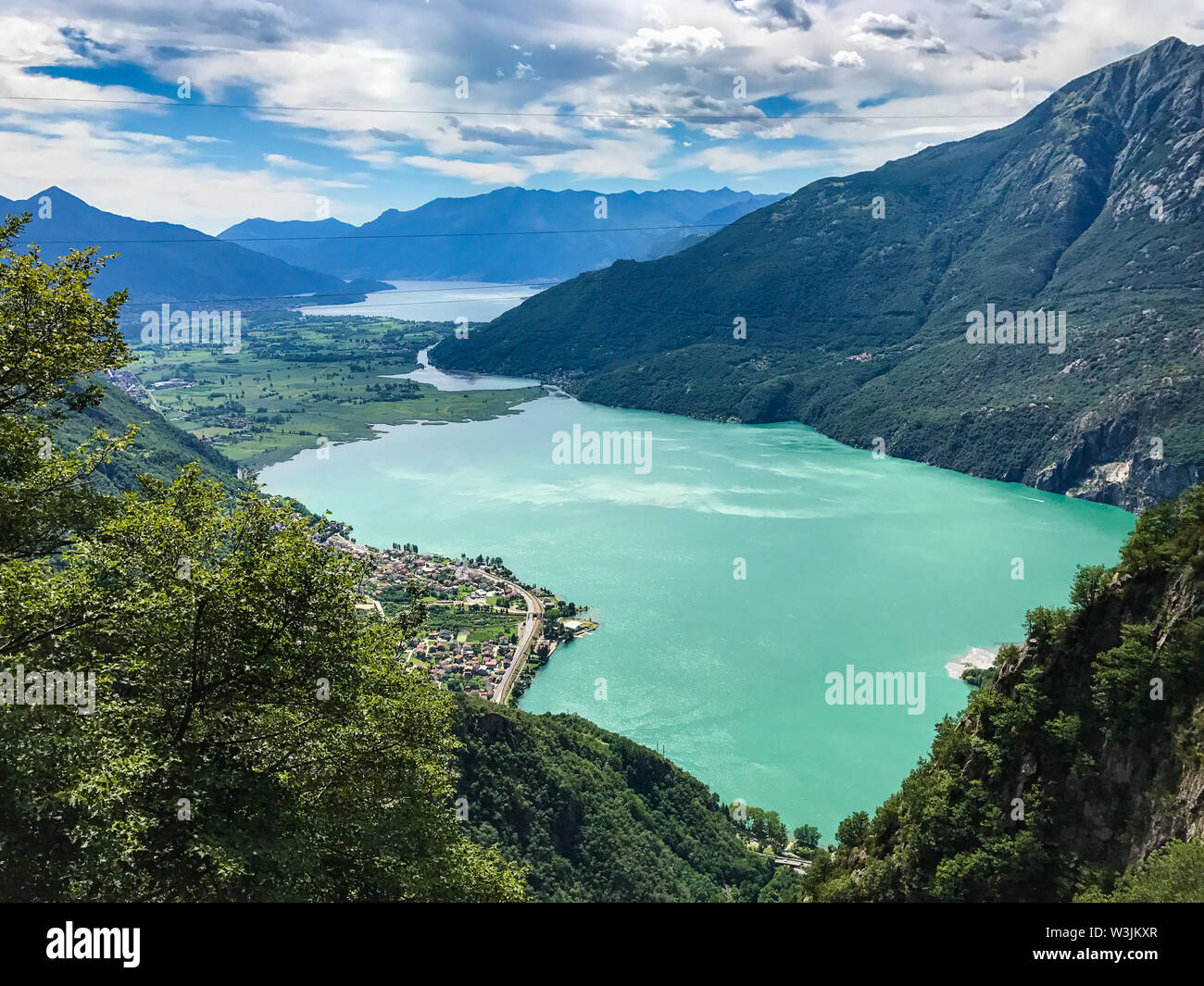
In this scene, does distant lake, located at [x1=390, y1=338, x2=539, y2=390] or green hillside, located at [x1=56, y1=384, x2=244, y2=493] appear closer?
green hillside, located at [x1=56, y1=384, x2=244, y2=493]

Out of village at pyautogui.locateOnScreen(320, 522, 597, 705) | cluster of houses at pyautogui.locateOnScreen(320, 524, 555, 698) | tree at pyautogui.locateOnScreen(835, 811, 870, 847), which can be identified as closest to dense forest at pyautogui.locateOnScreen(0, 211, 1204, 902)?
tree at pyautogui.locateOnScreen(835, 811, 870, 847)

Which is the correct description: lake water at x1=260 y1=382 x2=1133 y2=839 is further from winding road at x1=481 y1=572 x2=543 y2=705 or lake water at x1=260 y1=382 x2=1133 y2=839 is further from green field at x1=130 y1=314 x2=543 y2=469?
green field at x1=130 y1=314 x2=543 y2=469

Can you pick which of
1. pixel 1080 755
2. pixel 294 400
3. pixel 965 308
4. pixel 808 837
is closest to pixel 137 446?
pixel 808 837

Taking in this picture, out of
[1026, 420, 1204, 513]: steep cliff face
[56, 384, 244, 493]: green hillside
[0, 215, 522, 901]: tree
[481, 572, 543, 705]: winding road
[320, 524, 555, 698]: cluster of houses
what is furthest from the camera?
[1026, 420, 1204, 513]: steep cliff face

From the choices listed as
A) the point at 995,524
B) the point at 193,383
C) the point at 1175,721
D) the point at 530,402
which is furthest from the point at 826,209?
the point at 1175,721

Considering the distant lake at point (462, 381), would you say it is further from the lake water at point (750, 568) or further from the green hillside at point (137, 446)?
the green hillside at point (137, 446)

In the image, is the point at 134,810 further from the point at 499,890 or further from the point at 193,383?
the point at 193,383
